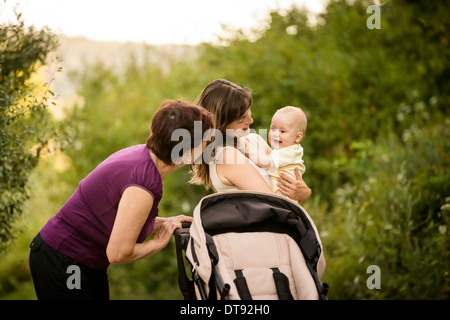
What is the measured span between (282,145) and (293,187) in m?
0.34

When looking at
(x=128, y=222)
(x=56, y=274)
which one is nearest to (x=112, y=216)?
(x=128, y=222)

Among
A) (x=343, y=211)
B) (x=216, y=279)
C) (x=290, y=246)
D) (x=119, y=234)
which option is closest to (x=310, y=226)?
(x=290, y=246)

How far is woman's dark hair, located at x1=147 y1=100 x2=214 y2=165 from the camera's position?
246cm

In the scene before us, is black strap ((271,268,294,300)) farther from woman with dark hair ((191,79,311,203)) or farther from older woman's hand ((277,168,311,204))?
older woman's hand ((277,168,311,204))

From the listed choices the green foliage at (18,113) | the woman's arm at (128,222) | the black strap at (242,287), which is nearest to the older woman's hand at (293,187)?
the black strap at (242,287)

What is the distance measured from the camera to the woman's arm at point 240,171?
9.56ft

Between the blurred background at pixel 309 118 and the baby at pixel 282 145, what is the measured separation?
5.00 feet

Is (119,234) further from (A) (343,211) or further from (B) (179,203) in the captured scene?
(B) (179,203)

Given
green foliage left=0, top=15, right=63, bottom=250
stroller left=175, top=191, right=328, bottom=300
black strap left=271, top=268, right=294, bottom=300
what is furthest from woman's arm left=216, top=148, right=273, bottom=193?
green foliage left=0, top=15, right=63, bottom=250

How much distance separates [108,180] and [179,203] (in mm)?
5328

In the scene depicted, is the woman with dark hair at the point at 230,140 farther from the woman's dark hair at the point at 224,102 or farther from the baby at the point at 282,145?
the baby at the point at 282,145

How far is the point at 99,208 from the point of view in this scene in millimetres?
2539

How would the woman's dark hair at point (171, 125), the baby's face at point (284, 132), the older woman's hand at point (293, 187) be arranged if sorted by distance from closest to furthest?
the woman's dark hair at point (171, 125) < the older woman's hand at point (293, 187) < the baby's face at point (284, 132)

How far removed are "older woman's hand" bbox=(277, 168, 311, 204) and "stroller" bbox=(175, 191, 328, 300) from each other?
1.02 ft
